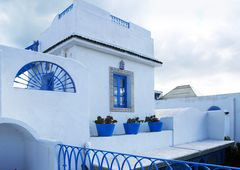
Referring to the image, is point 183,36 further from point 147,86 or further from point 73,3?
point 73,3

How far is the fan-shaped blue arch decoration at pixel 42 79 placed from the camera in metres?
4.57

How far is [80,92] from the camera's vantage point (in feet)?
17.5

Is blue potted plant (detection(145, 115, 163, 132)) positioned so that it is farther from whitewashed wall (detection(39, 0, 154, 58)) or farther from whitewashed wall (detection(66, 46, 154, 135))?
whitewashed wall (detection(39, 0, 154, 58))

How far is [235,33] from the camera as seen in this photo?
7.95 m

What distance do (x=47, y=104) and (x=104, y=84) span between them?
10.2 feet

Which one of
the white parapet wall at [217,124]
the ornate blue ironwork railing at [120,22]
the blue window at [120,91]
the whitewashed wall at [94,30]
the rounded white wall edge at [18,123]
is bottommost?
the white parapet wall at [217,124]

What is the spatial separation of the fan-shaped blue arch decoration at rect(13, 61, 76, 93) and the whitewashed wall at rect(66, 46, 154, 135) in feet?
5.09

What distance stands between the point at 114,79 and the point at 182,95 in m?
12.6

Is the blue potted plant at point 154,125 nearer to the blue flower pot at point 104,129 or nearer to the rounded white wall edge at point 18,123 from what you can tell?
the blue flower pot at point 104,129

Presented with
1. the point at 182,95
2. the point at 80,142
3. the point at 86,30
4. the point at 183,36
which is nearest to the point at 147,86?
the point at 183,36

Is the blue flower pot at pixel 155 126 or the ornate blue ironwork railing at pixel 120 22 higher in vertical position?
the ornate blue ironwork railing at pixel 120 22

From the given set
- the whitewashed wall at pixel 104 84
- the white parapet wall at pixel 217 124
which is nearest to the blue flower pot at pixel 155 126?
the whitewashed wall at pixel 104 84

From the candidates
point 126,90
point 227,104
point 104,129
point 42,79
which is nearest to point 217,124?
point 227,104

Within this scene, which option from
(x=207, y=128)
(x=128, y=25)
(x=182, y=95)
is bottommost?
(x=207, y=128)
